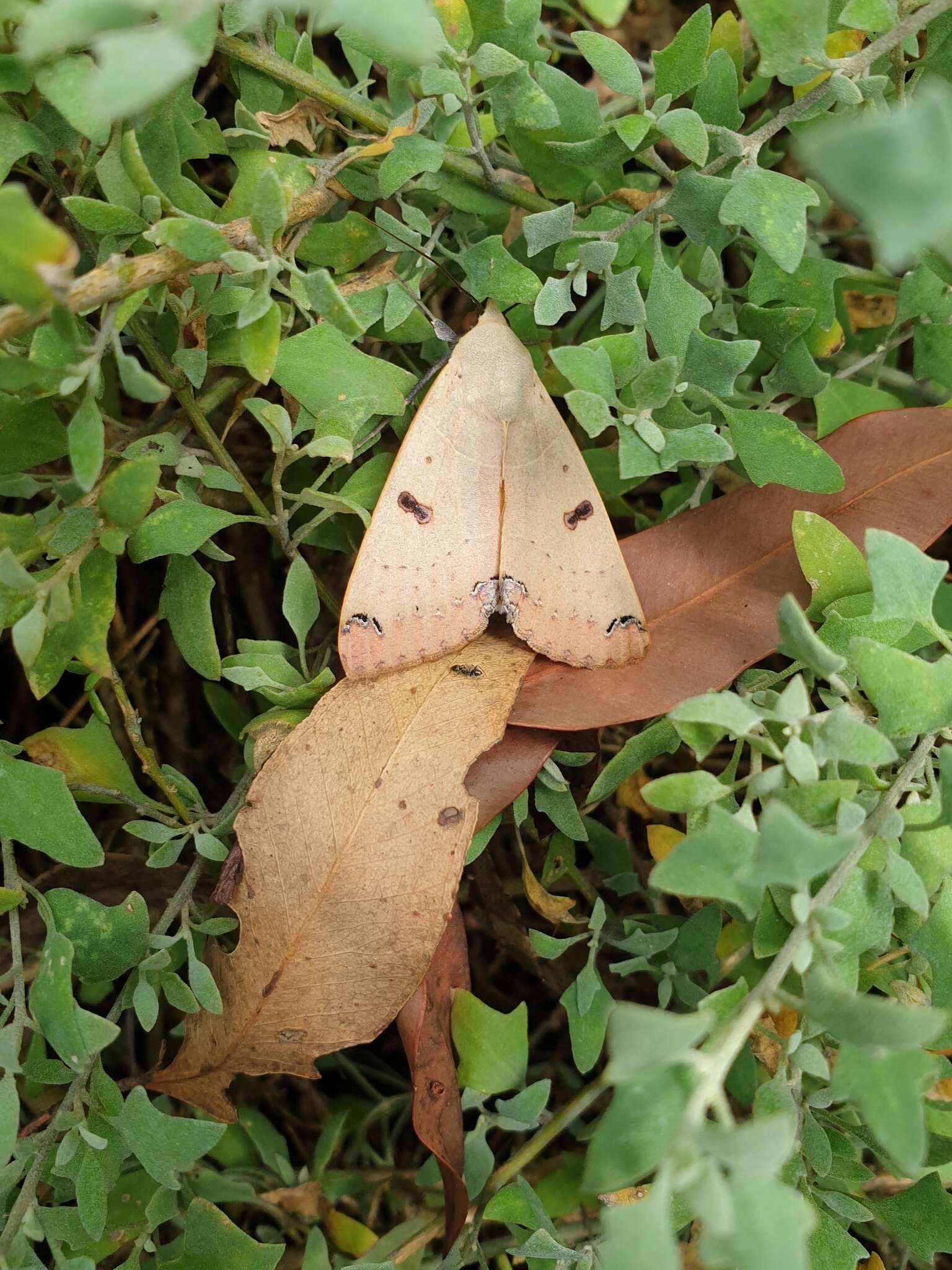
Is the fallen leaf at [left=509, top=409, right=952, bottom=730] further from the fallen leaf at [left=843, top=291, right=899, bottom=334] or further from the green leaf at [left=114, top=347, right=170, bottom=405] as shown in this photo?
the green leaf at [left=114, top=347, right=170, bottom=405]

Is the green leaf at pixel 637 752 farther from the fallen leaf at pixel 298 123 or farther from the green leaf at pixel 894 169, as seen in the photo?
the fallen leaf at pixel 298 123

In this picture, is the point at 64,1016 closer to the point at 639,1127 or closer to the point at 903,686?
the point at 639,1127

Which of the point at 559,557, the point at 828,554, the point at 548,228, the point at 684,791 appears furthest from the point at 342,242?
the point at 684,791

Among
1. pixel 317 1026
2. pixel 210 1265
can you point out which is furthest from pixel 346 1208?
pixel 317 1026

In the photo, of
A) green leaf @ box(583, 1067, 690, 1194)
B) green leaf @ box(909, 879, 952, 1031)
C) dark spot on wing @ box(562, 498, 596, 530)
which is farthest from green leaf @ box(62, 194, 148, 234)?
green leaf @ box(909, 879, 952, 1031)

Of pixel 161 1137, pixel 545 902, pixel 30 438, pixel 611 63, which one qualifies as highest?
pixel 611 63

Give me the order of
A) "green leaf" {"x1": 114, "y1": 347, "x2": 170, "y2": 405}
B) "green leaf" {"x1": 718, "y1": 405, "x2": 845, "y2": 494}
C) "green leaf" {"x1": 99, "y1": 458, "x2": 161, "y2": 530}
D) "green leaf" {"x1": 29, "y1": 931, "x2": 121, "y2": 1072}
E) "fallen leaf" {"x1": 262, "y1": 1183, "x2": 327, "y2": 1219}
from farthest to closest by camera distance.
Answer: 1. "fallen leaf" {"x1": 262, "y1": 1183, "x2": 327, "y2": 1219}
2. "green leaf" {"x1": 718, "y1": 405, "x2": 845, "y2": 494}
3. "green leaf" {"x1": 29, "y1": 931, "x2": 121, "y2": 1072}
4. "green leaf" {"x1": 99, "y1": 458, "x2": 161, "y2": 530}
5. "green leaf" {"x1": 114, "y1": 347, "x2": 170, "y2": 405}

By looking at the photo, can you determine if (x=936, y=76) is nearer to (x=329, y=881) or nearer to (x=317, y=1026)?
(x=329, y=881)
